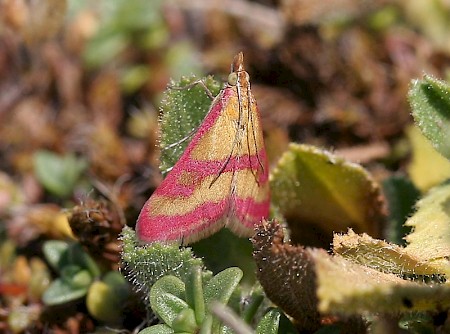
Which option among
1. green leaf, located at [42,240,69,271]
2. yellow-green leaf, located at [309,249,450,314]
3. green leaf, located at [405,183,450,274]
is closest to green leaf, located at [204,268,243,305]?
yellow-green leaf, located at [309,249,450,314]

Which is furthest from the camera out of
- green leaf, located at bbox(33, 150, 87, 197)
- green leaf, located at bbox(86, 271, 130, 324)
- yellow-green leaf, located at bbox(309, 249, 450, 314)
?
green leaf, located at bbox(33, 150, 87, 197)

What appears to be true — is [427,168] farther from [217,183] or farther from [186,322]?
[186,322]

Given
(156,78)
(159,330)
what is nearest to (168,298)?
(159,330)

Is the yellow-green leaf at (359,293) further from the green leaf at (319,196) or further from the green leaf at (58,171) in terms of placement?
the green leaf at (58,171)

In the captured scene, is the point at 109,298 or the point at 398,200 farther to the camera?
the point at 398,200

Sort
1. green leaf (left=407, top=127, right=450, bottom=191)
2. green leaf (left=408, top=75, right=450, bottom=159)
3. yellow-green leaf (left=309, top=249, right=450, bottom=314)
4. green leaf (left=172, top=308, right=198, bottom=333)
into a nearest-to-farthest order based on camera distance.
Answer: yellow-green leaf (left=309, top=249, right=450, bottom=314) < green leaf (left=172, top=308, right=198, bottom=333) < green leaf (left=408, top=75, right=450, bottom=159) < green leaf (left=407, top=127, right=450, bottom=191)

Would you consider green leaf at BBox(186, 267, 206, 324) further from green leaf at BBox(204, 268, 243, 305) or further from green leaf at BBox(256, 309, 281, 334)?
green leaf at BBox(256, 309, 281, 334)

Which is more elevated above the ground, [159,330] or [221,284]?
[221,284]
